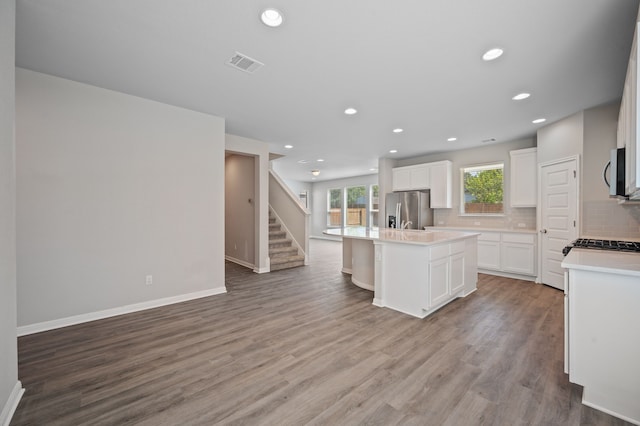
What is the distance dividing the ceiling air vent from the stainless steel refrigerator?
449cm

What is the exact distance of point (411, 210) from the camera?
253 inches

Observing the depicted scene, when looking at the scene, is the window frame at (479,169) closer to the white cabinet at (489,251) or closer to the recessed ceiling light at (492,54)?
the white cabinet at (489,251)

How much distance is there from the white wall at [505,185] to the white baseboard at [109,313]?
17.4 ft

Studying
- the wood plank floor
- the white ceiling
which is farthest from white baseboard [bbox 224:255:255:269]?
the white ceiling

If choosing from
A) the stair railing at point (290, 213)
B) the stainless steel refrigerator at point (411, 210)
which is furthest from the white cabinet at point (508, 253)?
the stair railing at point (290, 213)

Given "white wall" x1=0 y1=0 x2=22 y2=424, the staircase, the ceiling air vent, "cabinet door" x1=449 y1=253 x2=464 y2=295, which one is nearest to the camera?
"white wall" x1=0 y1=0 x2=22 y2=424

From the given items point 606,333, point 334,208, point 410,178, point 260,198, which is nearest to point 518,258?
point 410,178

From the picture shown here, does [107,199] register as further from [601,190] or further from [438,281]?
[601,190]

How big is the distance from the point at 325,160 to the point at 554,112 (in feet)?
15.9

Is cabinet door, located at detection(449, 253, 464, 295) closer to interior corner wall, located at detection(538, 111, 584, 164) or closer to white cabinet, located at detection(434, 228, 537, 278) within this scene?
white cabinet, located at detection(434, 228, 537, 278)

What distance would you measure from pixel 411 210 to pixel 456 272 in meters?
2.91

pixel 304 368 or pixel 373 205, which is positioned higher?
pixel 373 205

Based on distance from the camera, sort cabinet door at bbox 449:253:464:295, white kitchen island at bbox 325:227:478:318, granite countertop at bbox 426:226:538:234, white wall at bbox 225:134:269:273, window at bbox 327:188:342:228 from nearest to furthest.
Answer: white kitchen island at bbox 325:227:478:318, cabinet door at bbox 449:253:464:295, granite countertop at bbox 426:226:538:234, white wall at bbox 225:134:269:273, window at bbox 327:188:342:228

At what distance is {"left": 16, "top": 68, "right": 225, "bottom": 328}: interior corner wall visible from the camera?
9.03 ft
